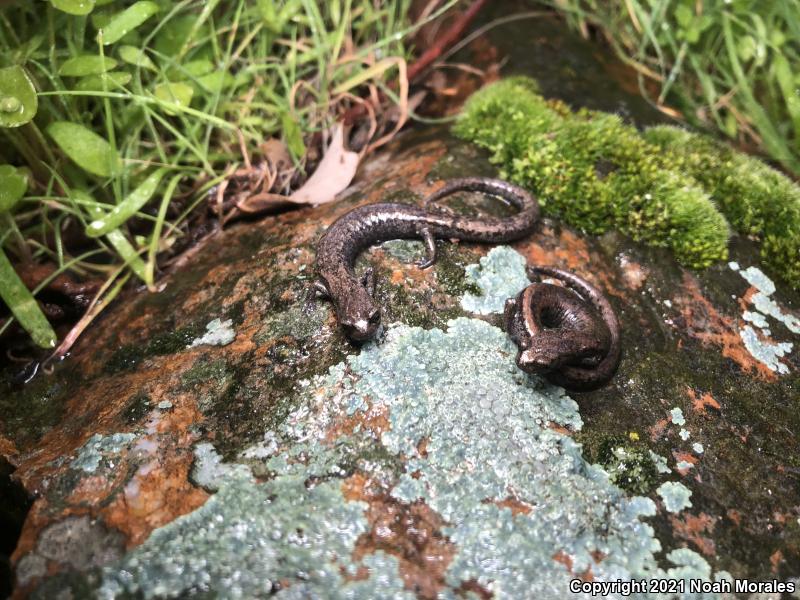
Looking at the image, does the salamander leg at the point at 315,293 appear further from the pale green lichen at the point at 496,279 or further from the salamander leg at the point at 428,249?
the pale green lichen at the point at 496,279

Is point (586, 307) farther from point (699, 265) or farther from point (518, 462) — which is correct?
point (518, 462)

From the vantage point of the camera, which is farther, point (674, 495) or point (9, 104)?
point (9, 104)

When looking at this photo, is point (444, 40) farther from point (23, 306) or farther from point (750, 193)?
point (23, 306)

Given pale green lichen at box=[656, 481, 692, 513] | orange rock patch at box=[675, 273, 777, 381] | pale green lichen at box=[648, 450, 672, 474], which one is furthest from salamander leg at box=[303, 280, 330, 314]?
orange rock patch at box=[675, 273, 777, 381]

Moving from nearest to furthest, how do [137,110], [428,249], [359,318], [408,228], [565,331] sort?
[359,318] < [565,331] < [428,249] < [408,228] < [137,110]

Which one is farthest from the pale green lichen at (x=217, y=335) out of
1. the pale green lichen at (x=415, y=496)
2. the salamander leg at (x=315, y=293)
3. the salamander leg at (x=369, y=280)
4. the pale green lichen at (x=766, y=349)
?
the pale green lichen at (x=766, y=349)
